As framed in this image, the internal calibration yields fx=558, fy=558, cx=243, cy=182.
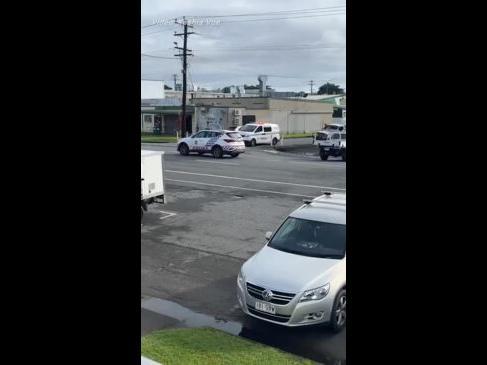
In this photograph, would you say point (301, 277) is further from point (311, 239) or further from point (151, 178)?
point (151, 178)

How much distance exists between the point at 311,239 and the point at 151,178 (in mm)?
7155

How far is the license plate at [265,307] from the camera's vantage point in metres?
6.87

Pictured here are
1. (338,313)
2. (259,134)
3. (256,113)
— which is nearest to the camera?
(338,313)

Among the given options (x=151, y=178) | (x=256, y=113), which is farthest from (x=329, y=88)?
(x=151, y=178)

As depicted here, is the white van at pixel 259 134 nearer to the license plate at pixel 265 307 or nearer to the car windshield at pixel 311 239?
the car windshield at pixel 311 239

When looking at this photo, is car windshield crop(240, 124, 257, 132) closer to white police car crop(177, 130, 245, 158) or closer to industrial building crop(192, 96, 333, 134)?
white police car crop(177, 130, 245, 158)

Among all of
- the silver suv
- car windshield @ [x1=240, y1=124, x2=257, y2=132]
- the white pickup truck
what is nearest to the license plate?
the silver suv

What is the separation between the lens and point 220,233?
12.8 meters

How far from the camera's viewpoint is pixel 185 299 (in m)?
8.31

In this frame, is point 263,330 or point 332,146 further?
point 332,146

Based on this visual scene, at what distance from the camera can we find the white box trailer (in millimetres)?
13817
